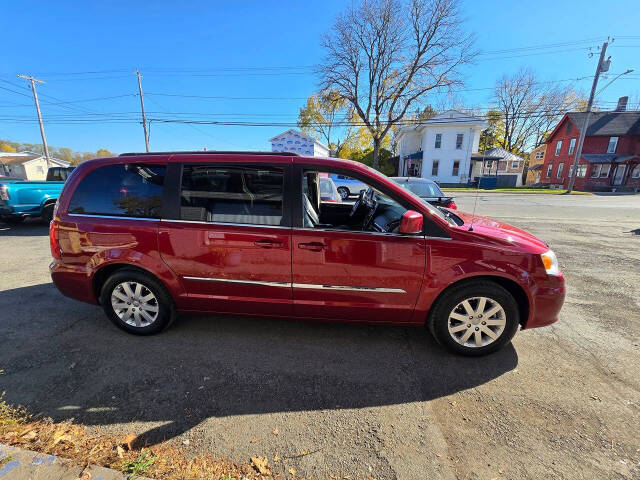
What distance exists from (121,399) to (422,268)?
2.61 meters

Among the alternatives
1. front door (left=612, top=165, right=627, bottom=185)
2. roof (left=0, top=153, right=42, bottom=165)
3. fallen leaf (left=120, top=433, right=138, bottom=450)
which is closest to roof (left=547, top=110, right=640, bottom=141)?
front door (left=612, top=165, right=627, bottom=185)

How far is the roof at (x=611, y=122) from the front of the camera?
32.4 m

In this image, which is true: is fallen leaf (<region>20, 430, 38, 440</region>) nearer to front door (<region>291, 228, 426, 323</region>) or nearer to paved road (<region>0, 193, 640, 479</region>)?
paved road (<region>0, 193, 640, 479</region>)

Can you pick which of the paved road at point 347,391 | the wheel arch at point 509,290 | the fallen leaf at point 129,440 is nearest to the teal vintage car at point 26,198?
the paved road at point 347,391

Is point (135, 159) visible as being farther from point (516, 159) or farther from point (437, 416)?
point (516, 159)

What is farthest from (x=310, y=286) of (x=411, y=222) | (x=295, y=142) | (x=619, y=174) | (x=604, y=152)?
(x=604, y=152)

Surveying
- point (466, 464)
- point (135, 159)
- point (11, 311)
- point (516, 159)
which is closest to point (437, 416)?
point (466, 464)

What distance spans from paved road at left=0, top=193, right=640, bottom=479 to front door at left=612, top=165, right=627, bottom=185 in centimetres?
3992

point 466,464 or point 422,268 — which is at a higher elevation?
point 422,268

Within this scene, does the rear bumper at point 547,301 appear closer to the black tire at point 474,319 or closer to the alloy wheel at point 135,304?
the black tire at point 474,319

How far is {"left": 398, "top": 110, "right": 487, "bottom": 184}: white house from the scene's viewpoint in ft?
107

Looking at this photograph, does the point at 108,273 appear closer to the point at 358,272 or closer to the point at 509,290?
the point at 358,272

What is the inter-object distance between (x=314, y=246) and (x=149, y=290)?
69.3 inches

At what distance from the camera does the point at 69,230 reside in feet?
9.76
